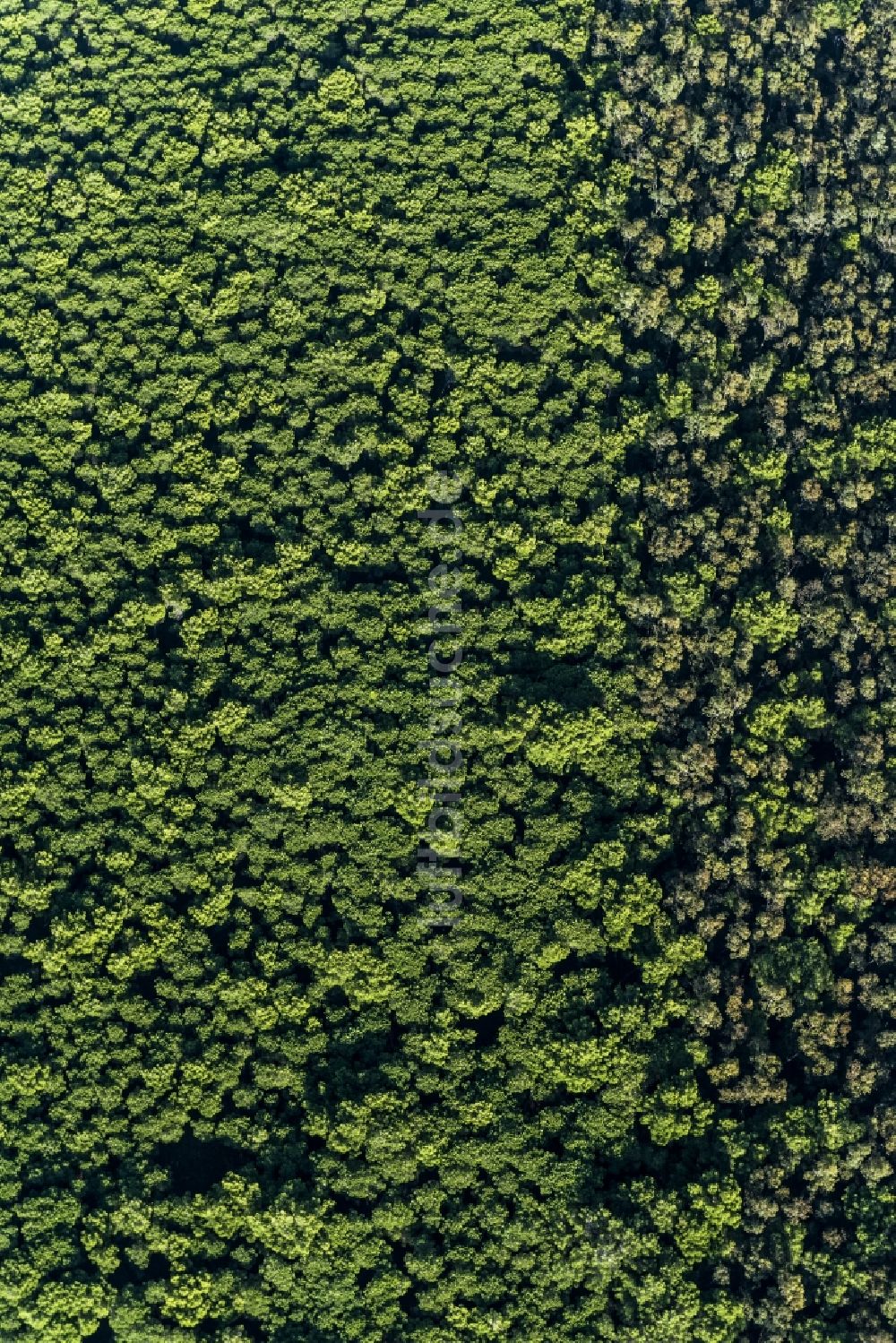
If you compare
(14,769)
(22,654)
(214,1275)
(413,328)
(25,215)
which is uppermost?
(25,215)

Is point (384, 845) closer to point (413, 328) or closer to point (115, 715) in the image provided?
point (115, 715)

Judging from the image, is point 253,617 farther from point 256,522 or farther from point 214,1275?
point 214,1275

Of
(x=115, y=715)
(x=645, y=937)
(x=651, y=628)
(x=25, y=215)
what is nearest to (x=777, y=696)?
(x=651, y=628)

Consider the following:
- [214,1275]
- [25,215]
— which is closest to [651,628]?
[214,1275]

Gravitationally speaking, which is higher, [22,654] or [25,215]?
[25,215]

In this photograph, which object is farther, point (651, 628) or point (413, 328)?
point (413, 328)

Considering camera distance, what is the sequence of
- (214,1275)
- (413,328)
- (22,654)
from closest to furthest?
(214,1275) → (22,654) → (413,328)

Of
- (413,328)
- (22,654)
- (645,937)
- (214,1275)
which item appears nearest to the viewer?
(214,1275)
